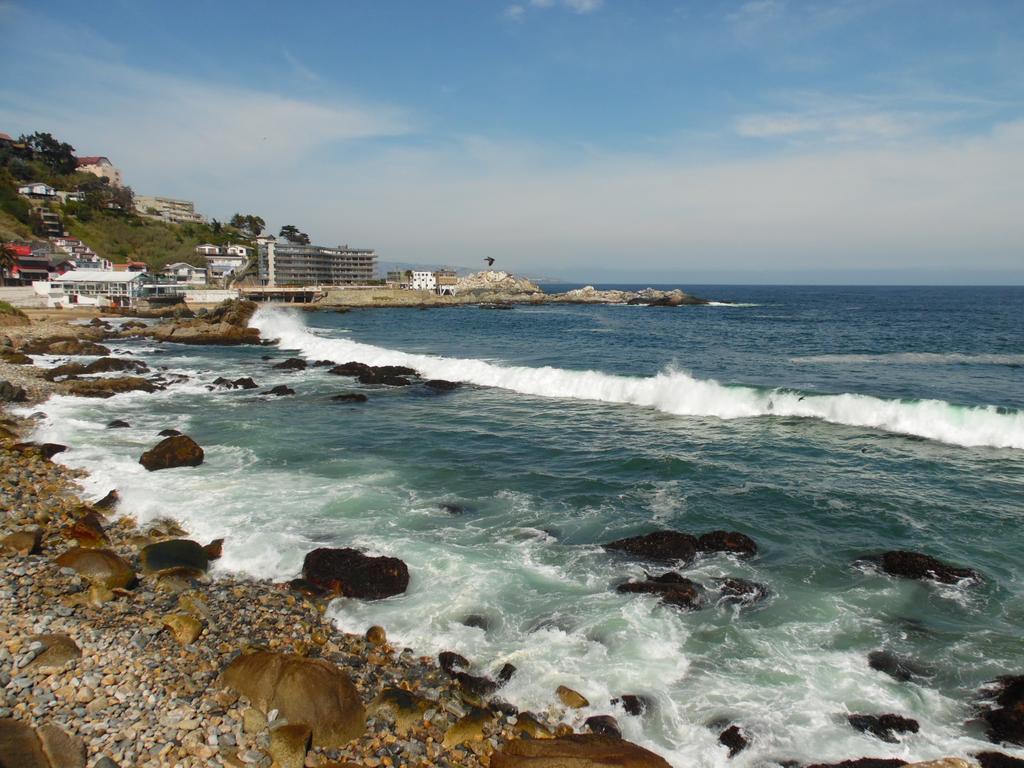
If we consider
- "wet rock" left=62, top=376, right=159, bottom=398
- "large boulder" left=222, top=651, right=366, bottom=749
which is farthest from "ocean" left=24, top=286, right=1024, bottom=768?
"large boulder" left=222, top=651, right=366, bottom=749

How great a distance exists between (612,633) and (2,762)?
24.4 ft

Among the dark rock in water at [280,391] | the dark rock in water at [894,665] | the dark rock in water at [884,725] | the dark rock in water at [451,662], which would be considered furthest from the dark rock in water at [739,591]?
the dark rock in water at [280,391]

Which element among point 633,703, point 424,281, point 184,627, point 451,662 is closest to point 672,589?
point 633,703

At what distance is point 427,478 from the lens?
55.6 ft

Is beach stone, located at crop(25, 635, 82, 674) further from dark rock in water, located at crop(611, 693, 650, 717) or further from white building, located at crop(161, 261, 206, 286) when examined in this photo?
white building, located at crop(161, 261, 206, 286)

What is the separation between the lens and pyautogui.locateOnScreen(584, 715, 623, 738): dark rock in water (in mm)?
7383

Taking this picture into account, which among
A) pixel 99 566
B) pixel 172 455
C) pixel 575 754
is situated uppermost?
pixel 172 455

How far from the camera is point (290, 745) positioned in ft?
21.8

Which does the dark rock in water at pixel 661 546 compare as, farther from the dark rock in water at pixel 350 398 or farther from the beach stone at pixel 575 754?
the dark rock in water at pixel 350 398

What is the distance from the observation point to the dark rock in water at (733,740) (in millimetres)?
7160

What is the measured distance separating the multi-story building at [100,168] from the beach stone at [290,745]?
171110 mm

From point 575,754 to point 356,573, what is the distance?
556 cm

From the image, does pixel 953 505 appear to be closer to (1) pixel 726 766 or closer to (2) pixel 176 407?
(1) pixel 726 766

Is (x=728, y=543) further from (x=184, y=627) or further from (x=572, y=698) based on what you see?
(x=184, y=627)
